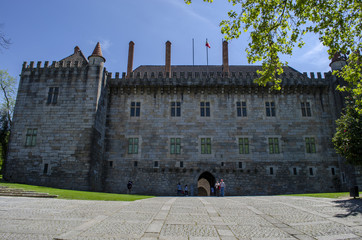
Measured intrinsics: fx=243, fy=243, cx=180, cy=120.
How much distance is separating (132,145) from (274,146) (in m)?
14.4

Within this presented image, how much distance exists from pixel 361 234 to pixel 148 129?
69.0 feet

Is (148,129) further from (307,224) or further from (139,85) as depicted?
(307,224)

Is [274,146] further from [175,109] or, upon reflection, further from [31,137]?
[31,137]

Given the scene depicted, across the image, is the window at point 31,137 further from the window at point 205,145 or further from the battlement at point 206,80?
the window at point 205,145

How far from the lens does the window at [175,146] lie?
80.5 feet

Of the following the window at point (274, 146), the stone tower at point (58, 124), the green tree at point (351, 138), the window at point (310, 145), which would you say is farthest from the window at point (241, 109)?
the stone tower at point (58, 124)

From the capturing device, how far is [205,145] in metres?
24.7

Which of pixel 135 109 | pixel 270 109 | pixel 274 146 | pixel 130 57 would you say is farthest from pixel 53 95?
pixel 274 146

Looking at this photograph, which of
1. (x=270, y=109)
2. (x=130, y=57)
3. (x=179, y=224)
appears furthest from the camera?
(x=130, y=57)

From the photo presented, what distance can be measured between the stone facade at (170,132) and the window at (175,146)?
0.33ft

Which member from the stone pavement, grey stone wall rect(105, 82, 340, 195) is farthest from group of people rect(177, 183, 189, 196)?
the stone pavement

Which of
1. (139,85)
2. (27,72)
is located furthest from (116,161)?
(27,72)

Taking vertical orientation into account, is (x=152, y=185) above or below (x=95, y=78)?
below

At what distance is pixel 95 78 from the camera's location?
2412cm
